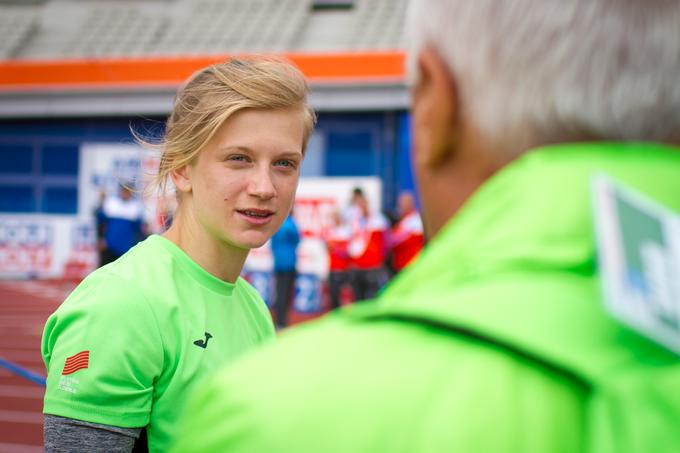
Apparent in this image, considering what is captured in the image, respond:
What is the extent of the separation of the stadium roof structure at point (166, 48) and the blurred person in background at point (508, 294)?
573 inches

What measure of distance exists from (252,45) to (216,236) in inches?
778

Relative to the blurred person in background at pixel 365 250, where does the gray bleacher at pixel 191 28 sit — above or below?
above

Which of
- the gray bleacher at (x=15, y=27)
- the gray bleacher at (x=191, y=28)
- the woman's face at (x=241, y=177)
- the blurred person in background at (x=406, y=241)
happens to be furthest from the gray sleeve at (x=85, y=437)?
the gray bleacher at (x=15, y=27)

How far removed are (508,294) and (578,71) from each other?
0.22 m

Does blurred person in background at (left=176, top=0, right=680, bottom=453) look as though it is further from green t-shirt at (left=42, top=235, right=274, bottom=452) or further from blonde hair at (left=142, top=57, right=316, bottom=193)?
blonde hair at (left=142, top=57, right=316, bottom=193)

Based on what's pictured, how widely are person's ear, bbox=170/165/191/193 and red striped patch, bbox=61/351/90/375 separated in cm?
54

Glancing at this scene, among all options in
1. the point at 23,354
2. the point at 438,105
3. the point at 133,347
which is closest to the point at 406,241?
the point at 23,354

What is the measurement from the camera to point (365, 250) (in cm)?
1069

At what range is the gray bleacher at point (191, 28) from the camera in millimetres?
20844

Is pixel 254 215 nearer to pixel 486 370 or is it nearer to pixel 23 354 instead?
pixel 486 370

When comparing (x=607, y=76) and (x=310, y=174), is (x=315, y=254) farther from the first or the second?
(x=607, y=76)

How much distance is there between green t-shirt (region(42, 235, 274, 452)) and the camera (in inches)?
63.9

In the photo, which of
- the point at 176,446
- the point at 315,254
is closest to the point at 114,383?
the point at 176,446

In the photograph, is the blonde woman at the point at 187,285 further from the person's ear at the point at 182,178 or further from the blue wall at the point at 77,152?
the blue wall at the point at 77,152
